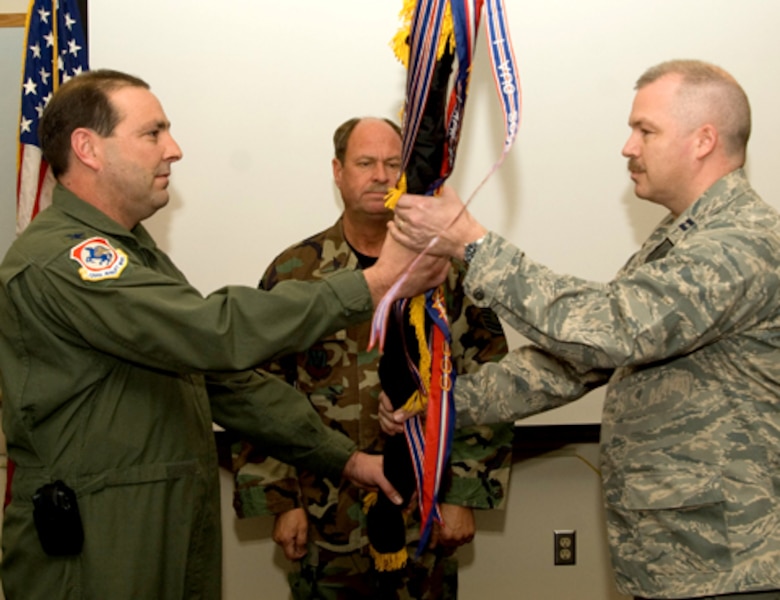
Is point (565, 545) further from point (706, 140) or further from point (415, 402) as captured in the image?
point (706, 140)

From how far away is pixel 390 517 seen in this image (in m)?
2.41

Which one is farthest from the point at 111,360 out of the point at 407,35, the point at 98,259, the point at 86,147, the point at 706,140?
the point at 706,140

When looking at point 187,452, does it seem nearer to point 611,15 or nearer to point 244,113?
point 244,113

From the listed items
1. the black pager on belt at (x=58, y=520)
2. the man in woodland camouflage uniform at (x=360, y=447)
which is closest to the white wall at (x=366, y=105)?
the man in woodland camouflage uniform at (x=360, y=447)

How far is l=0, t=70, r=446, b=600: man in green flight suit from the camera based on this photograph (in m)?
1.87

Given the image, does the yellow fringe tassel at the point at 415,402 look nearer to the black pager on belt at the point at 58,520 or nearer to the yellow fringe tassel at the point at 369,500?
the yellow fringe tassel at the point at 369,500

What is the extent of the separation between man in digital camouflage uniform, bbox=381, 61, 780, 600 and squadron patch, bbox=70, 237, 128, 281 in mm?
588

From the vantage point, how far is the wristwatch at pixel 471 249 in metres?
1.85

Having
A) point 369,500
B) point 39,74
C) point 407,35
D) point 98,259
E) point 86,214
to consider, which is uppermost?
point 39,74

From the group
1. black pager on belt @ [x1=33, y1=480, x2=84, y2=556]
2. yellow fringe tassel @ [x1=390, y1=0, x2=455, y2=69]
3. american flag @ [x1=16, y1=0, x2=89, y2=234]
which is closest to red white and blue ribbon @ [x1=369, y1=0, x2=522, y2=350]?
yellow fringe tassel @ [x1=390, y1=0, x2=455, y2=69]

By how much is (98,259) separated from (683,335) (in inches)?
46.2

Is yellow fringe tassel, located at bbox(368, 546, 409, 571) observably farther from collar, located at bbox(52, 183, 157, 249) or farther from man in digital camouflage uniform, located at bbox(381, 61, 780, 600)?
collar, located at bbox(52, 183, 157, 249)

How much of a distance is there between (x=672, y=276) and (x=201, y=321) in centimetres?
92

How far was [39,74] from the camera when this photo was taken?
3043 mm
